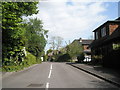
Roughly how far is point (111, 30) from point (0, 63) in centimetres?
1920

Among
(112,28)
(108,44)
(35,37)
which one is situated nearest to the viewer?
(108,44)

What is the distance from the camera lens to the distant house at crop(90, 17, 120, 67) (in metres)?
19.1

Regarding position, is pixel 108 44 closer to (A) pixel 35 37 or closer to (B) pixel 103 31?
(B) pixel 103 31

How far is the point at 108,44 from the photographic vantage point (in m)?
27.9

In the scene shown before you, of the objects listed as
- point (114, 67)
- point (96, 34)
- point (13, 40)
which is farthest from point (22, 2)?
point (96, 34)

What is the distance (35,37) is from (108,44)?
1156 inches

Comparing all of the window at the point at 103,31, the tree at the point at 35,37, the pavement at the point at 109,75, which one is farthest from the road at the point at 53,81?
the tree at the point at 35,37

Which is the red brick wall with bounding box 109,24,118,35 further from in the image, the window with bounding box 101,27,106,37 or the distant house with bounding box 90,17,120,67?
the window with bounding box 101,27,106,37

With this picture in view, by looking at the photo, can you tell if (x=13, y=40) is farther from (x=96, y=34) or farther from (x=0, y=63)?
(x=96, y=34)

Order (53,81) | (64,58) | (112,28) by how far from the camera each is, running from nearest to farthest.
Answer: (53,81) → (112,28) → (64,58)

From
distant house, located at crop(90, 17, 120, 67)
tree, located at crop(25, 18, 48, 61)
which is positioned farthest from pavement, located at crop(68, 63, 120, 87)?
tree, located at crop(25, 18, 48, 61)

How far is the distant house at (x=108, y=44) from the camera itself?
19.1 meters

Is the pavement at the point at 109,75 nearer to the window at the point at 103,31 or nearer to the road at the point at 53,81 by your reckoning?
the road at the point at 53,81

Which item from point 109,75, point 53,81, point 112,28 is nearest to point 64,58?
point 112,28
